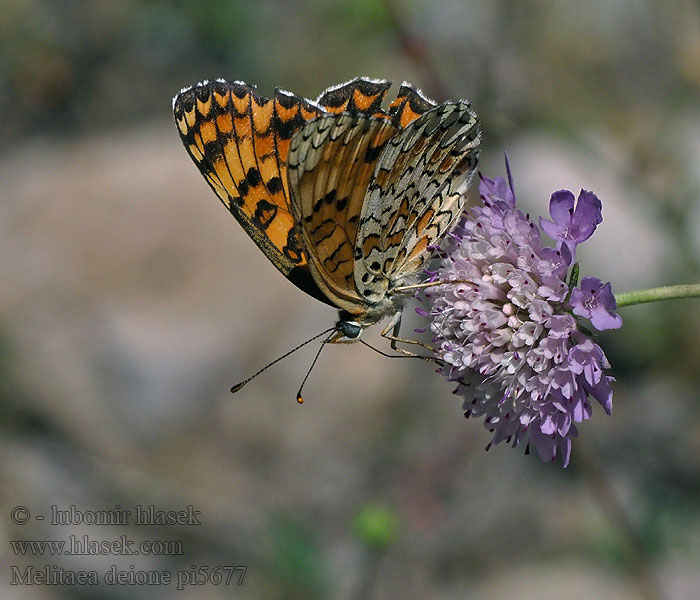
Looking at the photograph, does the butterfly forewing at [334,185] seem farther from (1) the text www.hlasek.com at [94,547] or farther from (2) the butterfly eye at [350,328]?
(1) the text www.hlasek.com at [94,547]

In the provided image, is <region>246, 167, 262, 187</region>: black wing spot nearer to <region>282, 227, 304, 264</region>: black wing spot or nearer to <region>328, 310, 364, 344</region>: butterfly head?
<region>282, 227, 304, 264</region>: black wing spot

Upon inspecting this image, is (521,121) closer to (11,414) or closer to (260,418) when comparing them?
(260,418)

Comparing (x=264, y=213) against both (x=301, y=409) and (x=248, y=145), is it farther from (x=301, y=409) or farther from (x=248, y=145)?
(x=301, y=409)

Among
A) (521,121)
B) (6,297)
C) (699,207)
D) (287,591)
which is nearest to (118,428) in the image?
(6,297)

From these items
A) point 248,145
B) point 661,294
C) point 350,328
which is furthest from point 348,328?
point 661,294

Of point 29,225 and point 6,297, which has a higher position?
point 29,225

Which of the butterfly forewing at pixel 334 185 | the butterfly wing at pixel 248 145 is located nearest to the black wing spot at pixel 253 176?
the butterfly wing at pixel 248 145
